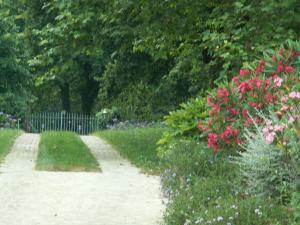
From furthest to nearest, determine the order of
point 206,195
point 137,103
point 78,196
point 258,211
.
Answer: point 137,103
point 78,196
point 206,195
point 258,211

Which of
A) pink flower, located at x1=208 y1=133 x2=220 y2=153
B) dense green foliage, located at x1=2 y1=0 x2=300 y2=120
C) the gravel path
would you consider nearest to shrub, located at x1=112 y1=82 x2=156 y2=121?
dense green foliage, located at x1=2 y1=0 x2=300 y2=120

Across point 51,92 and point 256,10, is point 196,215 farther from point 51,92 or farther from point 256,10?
point 51,92

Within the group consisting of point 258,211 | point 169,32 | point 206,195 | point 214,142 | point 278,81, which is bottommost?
point 206,195

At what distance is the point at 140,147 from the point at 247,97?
6676 millimetres

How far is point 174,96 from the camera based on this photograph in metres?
29.8

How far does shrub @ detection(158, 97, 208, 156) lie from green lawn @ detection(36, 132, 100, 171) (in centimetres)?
134

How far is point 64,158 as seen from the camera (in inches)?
501

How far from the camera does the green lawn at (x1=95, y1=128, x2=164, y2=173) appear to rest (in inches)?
480

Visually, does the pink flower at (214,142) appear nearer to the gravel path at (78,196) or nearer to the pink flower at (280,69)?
the gravel path at (78,196)

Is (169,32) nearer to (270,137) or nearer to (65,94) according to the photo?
(270,137)

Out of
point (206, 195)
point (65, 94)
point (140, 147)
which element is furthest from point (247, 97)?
point (65, 94)

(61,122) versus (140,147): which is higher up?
(140,147)

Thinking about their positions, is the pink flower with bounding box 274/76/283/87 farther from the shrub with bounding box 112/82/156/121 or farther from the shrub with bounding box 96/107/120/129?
the shrub with bounding box 96/107/120/129

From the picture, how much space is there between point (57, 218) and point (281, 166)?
2.62 m
